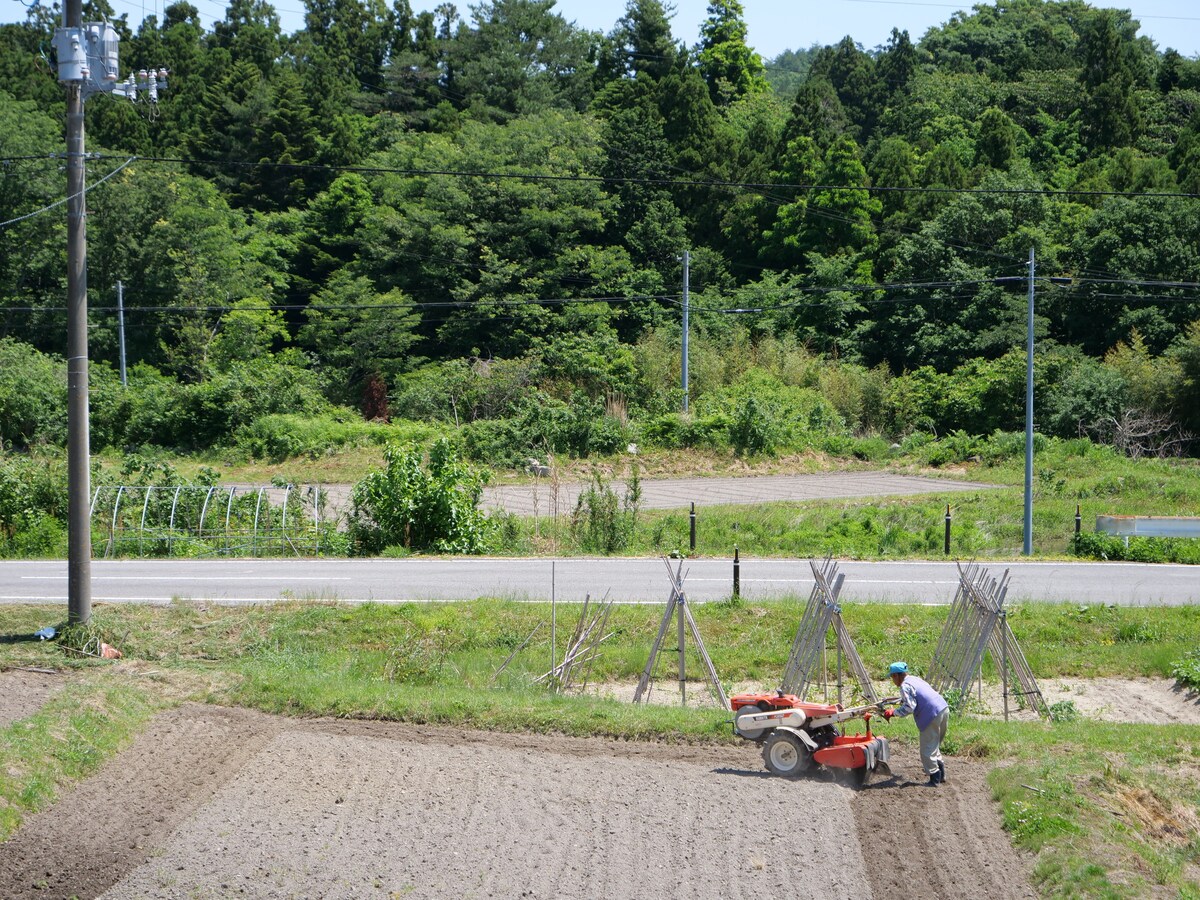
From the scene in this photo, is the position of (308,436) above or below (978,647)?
above

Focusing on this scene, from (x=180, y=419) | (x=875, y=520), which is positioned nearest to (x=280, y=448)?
(x=180, y=419)

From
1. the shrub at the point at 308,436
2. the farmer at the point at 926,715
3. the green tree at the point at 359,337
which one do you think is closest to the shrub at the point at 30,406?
the shrub at the point at 308,436

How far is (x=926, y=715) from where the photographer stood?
10.5 metres

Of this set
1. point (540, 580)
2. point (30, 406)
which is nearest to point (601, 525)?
point (540, 580)

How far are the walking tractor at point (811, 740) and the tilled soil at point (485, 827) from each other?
0.75ft

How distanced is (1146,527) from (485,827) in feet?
74.4

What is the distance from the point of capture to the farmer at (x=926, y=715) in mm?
10539

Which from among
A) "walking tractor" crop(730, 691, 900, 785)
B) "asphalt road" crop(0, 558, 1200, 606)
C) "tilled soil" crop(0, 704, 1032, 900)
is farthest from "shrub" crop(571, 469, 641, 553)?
"walking tractor" crop(730, 691, 900, 785)

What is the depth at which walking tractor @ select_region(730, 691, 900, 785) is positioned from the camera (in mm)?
10539

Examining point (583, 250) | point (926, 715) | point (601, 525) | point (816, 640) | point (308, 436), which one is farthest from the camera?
point (583, 250)

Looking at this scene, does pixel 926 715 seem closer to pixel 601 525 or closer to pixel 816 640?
pixel 816 640

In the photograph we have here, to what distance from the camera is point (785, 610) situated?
58.9ft

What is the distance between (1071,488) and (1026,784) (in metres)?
25.8

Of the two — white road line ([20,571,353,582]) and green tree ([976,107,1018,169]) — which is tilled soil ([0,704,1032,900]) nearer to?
Result: white road line ([20,571,353,582])
